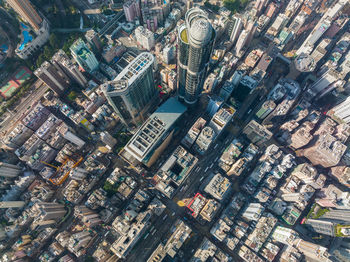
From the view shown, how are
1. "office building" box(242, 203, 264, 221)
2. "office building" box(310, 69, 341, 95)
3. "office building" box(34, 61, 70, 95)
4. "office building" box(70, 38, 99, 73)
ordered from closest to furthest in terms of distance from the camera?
"office building" box(242, 203, 264, 221) < "office building" box(34, 61, 70, 95) < "office building" box(310, 69, 341, 95) < "office building" box(70, 38, 99, 73)

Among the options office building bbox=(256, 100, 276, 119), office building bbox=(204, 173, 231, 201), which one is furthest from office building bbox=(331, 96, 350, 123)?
office building bbox=(204, 173, 231, 201)

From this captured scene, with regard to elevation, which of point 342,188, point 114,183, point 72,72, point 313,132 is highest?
point 313,132

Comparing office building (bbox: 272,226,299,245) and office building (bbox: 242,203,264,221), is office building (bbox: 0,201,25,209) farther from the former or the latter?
office building (bbox: 272,226,299,245)

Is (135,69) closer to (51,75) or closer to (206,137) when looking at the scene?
(206,137)

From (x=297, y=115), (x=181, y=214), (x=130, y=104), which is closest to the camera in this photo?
(x=130, y=104)

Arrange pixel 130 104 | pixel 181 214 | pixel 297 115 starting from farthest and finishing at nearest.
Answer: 1. pixel 297 115
2. pixel 181 214
3. pixel 130 104

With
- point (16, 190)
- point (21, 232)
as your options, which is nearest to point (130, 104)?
point (16, 190)

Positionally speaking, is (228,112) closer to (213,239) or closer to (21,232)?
(213,239)
